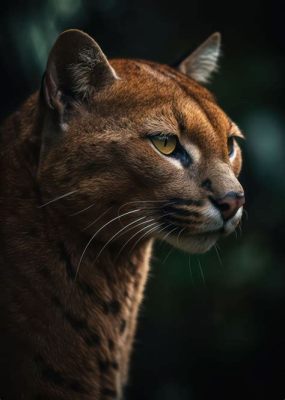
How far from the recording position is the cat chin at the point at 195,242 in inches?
124

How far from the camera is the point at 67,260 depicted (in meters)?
3.23

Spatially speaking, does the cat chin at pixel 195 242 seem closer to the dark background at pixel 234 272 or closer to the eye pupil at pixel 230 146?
the eye pupil at pixel 230 146

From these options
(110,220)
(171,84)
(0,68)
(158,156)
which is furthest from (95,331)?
(0,68)

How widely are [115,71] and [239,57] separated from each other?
1.57 m

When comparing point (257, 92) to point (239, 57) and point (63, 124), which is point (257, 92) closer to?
point (239, 57)

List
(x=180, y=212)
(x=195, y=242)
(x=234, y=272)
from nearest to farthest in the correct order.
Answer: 1. (x=180, y=212)
2. (x=195, y=242)
3. (x=234, y=272)

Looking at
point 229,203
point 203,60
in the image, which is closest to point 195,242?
point 229,203

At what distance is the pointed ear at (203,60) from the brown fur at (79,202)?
57cm

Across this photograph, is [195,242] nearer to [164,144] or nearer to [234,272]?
[164,144]

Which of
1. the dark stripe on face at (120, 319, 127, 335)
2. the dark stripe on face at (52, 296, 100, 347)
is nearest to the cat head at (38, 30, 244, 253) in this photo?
the dark stripe on face at (52, 296, 100, 347)

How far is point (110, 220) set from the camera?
3162mm

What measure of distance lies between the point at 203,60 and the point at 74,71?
1.07 meters

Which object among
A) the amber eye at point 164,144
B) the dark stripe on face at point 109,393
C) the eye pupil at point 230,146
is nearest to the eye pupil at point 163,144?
the amber eye at point 164,144

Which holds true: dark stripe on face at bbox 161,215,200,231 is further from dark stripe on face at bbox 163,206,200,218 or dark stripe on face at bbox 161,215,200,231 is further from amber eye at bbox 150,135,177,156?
amber eye at bbox 150,135,177,156
